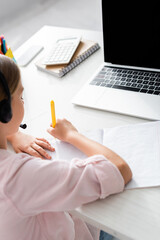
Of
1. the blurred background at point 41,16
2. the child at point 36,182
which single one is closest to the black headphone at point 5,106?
the child at point 36,182

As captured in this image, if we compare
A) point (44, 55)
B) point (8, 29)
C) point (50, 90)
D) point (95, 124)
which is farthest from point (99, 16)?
point (95, 124)

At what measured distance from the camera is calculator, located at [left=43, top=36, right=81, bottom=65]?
50.6 inches

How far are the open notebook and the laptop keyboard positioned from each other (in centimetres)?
21

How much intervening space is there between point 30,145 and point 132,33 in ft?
1.87

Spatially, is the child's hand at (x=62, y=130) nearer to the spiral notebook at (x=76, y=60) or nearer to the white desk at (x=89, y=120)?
the white desk at (x=89, y=120)

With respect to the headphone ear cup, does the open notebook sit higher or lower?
lower

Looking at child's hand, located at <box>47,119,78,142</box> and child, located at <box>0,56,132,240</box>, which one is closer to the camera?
child, located at <box>0,56,132,240</box>

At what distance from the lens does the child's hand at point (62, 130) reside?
907mm

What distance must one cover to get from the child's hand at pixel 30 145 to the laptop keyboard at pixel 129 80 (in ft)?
1.17

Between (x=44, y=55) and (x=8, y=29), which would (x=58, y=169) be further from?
(x=8, y=29)

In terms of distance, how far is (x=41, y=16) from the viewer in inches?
156

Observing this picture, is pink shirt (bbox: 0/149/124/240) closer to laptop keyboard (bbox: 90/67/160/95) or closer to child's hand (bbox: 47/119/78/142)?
child's hand (bbox: 47/119/78/142)

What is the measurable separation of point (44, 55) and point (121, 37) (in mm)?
391

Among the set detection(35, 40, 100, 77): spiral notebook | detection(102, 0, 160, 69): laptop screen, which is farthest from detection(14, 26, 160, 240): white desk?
detection(102, 0, 160, 69): laptop screen
